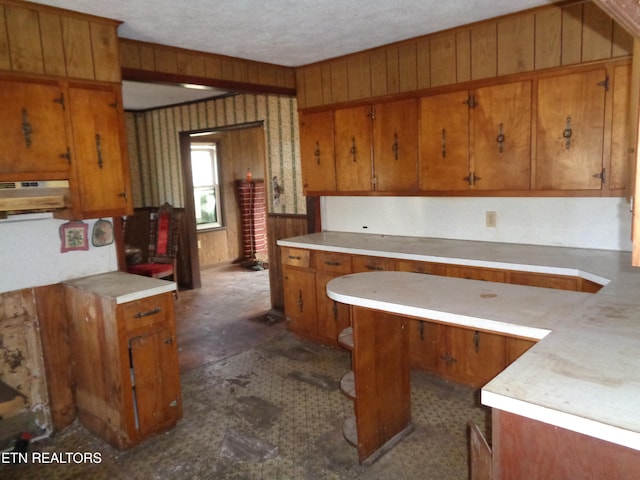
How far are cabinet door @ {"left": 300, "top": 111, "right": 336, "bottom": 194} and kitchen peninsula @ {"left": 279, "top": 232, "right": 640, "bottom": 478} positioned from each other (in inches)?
65.3


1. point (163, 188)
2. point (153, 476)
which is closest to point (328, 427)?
point (153, 476)

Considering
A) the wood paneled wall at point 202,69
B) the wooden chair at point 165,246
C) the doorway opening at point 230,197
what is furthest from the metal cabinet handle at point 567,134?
the doorway opening at point 230,197

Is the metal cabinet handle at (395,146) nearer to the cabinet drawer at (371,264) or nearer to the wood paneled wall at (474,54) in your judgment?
the wood paneled wall at (474,54)

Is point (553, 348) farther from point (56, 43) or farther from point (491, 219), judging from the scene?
point (56, 43)

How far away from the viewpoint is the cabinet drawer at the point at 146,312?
102 inches

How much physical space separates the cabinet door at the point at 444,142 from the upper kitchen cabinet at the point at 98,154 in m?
2.12

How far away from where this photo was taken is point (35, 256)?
2.85 metres

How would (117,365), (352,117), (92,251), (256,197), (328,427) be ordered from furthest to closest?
(256,197)
(352,117)
(92,251)
(328,427)
(117,365)

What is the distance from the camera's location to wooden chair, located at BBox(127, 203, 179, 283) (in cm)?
577

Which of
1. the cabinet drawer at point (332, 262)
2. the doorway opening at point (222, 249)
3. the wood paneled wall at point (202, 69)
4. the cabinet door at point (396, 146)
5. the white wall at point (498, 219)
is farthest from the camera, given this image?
the doorway opening at point (222, 249)

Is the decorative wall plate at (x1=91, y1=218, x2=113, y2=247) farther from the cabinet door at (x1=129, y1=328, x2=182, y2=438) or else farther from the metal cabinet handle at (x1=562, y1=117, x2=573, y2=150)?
the metal cabinet handle at (x1=562, y1=117, x2=573, y2=150)

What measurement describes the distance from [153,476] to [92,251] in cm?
147

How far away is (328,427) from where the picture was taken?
2.81 meters

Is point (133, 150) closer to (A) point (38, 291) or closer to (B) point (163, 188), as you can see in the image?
(B) point (163, 188)
